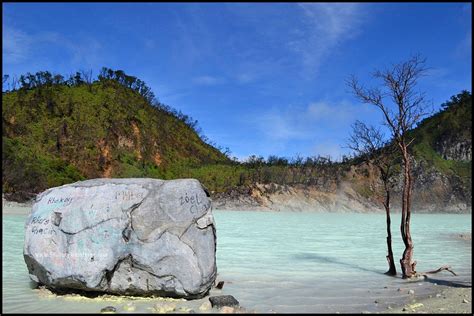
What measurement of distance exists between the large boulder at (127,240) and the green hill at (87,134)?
140 feet

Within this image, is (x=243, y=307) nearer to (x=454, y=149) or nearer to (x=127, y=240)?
(x=127, y=240)

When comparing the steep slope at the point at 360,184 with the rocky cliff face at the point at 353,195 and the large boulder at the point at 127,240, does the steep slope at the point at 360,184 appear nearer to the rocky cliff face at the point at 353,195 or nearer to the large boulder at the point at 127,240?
the rocky cliff face at the point at 353,195

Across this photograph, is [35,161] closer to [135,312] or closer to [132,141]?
[132,141]

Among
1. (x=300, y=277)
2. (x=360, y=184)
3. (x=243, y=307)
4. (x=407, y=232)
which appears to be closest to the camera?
(x=243, y=307)

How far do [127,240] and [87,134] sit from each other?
6554 cm

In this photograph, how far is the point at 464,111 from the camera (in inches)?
3585

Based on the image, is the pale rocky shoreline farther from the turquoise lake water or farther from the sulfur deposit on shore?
the turquoise lake water

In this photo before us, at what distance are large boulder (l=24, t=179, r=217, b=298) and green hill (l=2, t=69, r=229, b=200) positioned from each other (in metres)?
42.7

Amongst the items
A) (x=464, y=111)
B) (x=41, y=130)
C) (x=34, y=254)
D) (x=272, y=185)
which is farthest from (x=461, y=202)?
(x=34, y=254)

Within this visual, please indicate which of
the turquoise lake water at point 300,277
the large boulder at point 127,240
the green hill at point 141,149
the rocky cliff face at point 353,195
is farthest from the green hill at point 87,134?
the large boulder at point 127,240

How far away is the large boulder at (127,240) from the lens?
755 centimetres

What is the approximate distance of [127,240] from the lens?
25.3 feet

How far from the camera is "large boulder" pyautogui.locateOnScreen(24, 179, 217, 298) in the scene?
7.55m

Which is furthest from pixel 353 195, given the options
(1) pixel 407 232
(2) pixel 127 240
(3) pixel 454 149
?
(2) pixel 127 240
